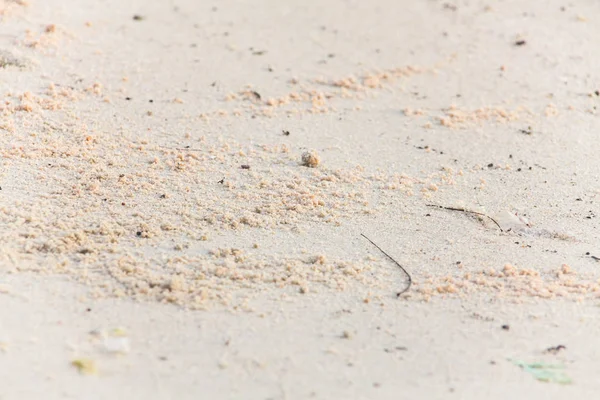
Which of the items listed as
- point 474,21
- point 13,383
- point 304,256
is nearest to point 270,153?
point 304,256

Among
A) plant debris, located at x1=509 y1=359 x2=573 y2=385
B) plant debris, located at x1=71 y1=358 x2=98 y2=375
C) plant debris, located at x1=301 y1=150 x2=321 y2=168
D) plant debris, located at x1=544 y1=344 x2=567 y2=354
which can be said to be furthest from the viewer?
plant debris, located at x1=301 y1=150 x2=321 y2=168

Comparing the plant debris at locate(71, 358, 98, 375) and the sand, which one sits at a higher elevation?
the sand

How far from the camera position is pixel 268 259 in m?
3.25

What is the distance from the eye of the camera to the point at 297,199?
3.70 metres

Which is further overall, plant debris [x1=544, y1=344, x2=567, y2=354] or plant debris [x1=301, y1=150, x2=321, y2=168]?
plant debris [x1=301, y1=150, x2=321, y2=168]

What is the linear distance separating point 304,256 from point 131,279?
709mm

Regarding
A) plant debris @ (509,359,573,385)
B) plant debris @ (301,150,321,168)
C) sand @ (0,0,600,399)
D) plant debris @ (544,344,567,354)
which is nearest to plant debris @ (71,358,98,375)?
sand @ (0,0,600,399)

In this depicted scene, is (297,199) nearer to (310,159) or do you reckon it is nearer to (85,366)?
(310,159)

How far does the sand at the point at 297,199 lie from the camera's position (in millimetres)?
2715

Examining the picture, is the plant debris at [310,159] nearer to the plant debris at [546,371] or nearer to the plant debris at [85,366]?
the plant debris at [546,371]

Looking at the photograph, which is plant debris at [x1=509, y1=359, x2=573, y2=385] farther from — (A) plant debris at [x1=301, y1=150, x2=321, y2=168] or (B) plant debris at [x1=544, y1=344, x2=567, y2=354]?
(A) plant debris at [x1=301, y1=150, x2=321, y2=168]

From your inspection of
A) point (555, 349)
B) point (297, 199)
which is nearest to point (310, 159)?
point (297, 199)

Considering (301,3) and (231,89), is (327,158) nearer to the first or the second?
(231,89)

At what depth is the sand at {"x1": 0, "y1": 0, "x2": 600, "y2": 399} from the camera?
107 inches
